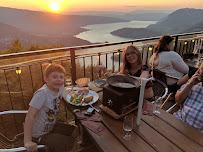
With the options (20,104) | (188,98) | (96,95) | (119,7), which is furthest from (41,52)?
(119,7)

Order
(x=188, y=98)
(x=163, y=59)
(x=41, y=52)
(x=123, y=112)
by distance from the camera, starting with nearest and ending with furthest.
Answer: (x=123, y=112), (x=188, y=98), (x=41, y=52), (x=163, y=59)

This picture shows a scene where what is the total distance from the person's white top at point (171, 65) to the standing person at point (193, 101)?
107cm

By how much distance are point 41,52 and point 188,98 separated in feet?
6.92

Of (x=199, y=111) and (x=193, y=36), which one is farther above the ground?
(x=193, y=36)

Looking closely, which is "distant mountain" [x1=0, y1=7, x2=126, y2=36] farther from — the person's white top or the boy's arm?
the boy's arm

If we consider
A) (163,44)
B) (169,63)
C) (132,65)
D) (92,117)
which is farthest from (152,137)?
(163,44)

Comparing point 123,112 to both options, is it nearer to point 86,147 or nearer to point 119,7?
point 86,147

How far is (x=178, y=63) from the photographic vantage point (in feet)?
8.55

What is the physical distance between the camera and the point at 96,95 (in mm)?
1667

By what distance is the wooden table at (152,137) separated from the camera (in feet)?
3.33

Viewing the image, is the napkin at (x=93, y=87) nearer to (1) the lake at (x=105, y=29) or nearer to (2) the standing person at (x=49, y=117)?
(2) the standing person at (x=49, y=117)

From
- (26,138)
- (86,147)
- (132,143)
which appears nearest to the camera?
(132,143)

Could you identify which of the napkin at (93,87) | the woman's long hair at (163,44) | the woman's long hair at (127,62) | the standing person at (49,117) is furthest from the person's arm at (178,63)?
the standing person at (49,117)

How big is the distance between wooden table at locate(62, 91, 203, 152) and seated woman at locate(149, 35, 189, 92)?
60.8 inches
